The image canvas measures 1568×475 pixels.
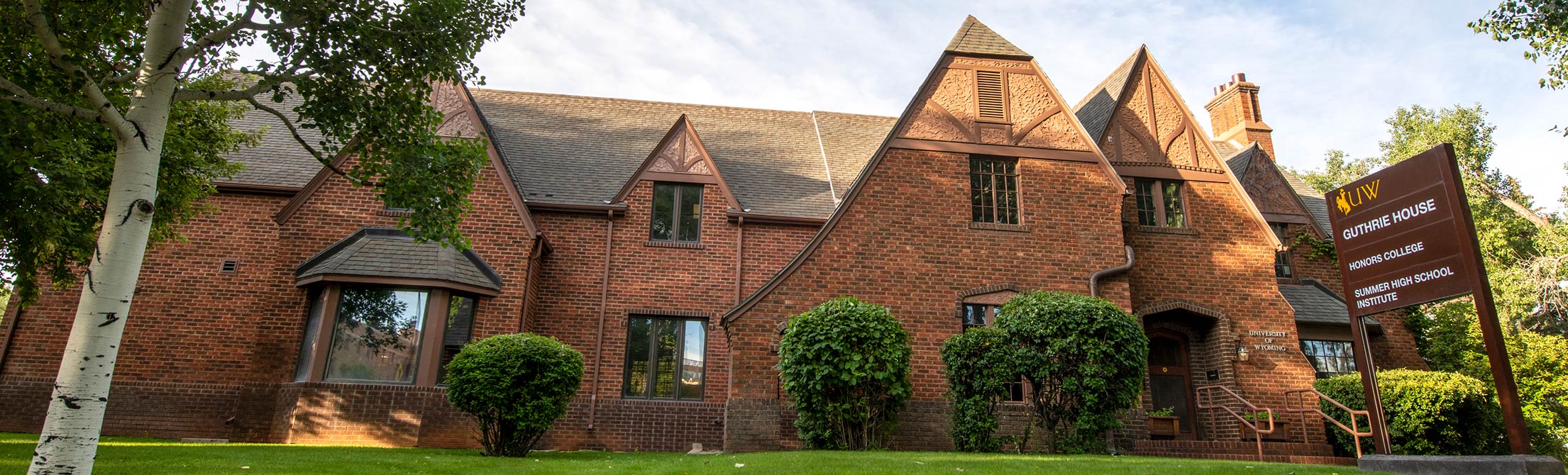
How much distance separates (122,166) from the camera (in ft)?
22.2

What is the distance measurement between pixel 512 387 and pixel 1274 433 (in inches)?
486

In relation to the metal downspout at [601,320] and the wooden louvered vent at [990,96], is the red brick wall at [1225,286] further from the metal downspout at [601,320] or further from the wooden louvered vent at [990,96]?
the metal downspout at [601,320]

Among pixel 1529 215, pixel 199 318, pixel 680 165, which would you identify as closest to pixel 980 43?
pixel 680 165

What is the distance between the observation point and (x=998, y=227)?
1457 cm

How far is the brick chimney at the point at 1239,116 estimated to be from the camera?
21828 mm

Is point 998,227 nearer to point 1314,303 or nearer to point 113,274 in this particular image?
point 1314,303

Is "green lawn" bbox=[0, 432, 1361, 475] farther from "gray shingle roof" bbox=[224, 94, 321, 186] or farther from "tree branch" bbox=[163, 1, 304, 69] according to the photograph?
"gray shingle roof" bbox=[224, 94, 321, 186]

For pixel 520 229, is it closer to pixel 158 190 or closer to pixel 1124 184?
pixel 158 190

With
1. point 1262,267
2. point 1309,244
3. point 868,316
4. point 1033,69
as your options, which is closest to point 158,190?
point 868,316

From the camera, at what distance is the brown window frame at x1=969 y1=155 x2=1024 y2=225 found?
1483cm

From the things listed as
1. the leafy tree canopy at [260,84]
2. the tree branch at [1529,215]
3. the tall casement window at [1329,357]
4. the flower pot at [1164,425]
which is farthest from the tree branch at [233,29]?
the tree branch at [1529,215]

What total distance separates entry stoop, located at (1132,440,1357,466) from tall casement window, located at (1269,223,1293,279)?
5.53 metres

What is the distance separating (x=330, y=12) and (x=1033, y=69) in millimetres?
12089

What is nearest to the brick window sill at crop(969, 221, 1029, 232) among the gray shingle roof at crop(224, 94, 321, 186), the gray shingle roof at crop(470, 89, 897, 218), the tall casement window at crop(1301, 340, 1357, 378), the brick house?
the brick house
